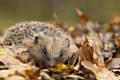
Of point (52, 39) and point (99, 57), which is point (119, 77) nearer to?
point (99, 57)

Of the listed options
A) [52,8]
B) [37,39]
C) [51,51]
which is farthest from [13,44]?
[52,8]

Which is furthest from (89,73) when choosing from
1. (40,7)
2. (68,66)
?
(40,7)

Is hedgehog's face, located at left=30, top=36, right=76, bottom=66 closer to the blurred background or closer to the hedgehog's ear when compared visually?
the hedgehog's ear

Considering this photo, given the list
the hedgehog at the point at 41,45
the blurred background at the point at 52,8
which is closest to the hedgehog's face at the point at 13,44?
the hedgehog at the point at 41,45

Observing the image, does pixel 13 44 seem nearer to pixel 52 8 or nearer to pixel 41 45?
pixel 41 45

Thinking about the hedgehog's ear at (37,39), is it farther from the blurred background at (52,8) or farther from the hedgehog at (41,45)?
the blurred background at (52,8)

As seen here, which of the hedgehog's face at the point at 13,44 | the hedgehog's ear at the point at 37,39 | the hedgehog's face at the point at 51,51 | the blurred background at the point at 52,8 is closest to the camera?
the hedgehog's face at the point at 51,51
